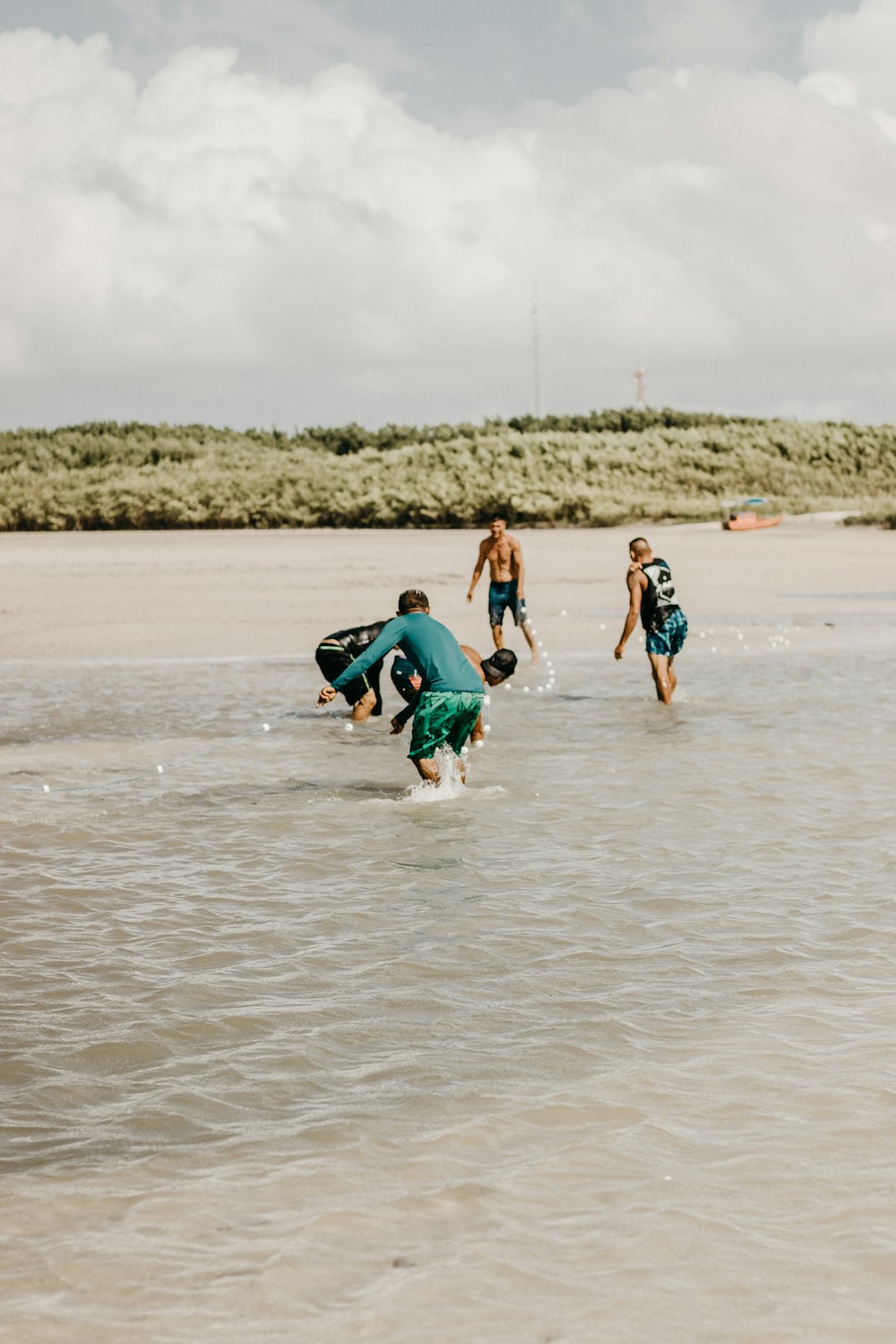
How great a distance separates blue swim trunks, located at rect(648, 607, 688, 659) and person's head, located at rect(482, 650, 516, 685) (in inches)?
142

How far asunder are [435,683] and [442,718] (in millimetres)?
220

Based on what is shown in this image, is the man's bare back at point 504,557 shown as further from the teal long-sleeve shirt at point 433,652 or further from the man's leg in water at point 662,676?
the teal long-sleeve shirt at point 433,652

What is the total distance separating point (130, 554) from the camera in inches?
1480

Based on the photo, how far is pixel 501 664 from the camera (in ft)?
→ 33.9

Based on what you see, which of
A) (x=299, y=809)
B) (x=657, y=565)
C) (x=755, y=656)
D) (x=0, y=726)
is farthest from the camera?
(x=755, y=656)

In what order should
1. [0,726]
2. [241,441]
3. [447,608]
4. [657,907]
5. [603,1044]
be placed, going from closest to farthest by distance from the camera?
[603,1044] → [657,907] → [0,726] → [447,608] → [241,441]

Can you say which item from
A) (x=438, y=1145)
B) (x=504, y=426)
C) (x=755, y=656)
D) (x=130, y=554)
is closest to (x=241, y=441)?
(x=504, y=426)

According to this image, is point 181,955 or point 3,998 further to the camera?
point 181,955

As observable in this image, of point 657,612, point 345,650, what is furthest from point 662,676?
point 345,650

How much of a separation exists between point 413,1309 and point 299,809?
602 cm

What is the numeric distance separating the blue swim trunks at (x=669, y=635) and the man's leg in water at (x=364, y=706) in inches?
99.1

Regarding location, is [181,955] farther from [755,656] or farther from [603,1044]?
[755,656]

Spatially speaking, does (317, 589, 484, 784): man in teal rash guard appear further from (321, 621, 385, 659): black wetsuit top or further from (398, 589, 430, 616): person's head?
(321, 621, 385, 659): black wetsuit top

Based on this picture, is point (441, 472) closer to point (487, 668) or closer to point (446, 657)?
point (487, 668)
